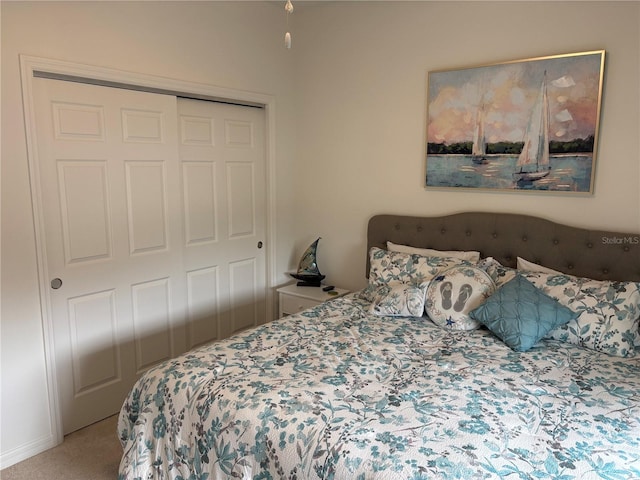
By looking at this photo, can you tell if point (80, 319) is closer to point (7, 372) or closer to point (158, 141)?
point (7, 372)

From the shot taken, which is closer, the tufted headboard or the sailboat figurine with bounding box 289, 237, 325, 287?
the tufted headboard

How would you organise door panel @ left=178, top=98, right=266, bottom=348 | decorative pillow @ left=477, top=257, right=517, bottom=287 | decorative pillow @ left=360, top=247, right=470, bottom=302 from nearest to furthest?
decorative pillow @ left=477, top=257, right=517, bottom=287 → decorative pillow @ left=360, top=247, right=470, bottom=302 → door panel @ left=178, top=98, right=266, bottom=348

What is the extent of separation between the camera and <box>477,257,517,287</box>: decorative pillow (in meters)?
2.54

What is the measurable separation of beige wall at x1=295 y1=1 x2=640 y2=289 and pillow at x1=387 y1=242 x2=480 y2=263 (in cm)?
27

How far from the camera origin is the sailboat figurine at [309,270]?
11.9ft

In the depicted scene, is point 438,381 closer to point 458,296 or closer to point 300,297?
point 458,296

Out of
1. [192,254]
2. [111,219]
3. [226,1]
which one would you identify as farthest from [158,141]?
[226,1]

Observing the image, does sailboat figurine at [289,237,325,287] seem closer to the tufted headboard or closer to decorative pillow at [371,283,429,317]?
the tufted headboard

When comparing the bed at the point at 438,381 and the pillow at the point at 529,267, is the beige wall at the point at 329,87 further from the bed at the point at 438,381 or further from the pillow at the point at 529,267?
the bed at the point at 438,381

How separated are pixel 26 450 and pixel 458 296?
2383mm

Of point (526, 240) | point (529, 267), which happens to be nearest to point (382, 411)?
point (529, 267)

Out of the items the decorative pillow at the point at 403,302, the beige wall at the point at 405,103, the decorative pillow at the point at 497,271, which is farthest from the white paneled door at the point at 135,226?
the decorative pillow at the point at 497,271

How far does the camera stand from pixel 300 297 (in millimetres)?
3459

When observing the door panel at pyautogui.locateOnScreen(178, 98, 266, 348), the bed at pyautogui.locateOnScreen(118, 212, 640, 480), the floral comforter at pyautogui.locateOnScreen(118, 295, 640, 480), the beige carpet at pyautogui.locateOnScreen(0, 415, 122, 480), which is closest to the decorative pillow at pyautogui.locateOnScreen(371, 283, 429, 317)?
the bed at pyautogui.locateOnScreen(118, 212, 640, 480)
